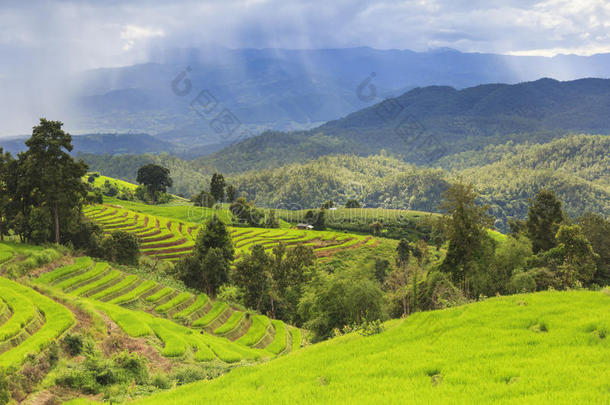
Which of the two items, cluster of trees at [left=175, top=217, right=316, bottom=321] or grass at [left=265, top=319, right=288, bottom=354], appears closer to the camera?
grass at [left=265, top=319, right=288, bottom=354]

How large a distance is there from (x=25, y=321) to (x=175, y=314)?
17.6m

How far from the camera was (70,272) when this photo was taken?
128 ft

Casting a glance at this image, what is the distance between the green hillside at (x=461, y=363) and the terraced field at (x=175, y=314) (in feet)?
51.0

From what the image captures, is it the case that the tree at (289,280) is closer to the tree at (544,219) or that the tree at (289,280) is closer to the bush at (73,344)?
the tree at (544,219)

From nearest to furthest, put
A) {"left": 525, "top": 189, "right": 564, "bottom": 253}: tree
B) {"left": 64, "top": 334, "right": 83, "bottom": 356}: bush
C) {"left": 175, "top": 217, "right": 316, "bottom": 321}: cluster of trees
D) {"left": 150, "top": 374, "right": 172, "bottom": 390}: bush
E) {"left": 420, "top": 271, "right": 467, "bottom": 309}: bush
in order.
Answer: {"left": 150, "top": 374, "right": 172, "bottom": 390}: bush < {"left": 64, "top": 334, "right": 83, "bottom": 356}: bush < {"left": 420, "top": 271, "right": 467, "bottom": 309}: bush < {"left": 175, "top": 217, "right": 316, "bottom": 321}: cluster of trees < {"left": 525, "top": 189, "right": 564, "bottom": 253}: tree

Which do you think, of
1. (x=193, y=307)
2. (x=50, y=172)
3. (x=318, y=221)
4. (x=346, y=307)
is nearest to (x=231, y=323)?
(x=193, y=307)

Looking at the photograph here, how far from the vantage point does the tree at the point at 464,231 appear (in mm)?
38344

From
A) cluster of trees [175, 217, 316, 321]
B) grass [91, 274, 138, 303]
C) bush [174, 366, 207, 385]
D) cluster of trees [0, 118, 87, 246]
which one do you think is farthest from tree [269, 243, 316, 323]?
bush [174, 366, 207, 385]

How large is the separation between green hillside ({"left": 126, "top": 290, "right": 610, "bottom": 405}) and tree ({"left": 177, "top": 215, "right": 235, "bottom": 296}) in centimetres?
3762

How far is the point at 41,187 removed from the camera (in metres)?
43.9

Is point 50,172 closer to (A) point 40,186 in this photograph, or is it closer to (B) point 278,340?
(A) point 40,186

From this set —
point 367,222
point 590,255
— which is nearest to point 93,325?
point 590,255

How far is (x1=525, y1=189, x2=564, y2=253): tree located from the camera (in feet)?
196

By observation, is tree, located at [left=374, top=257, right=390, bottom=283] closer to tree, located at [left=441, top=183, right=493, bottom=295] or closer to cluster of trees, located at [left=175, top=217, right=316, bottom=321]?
cluster of trees, located at [left=175, top=217, right=316, bottom=321]
